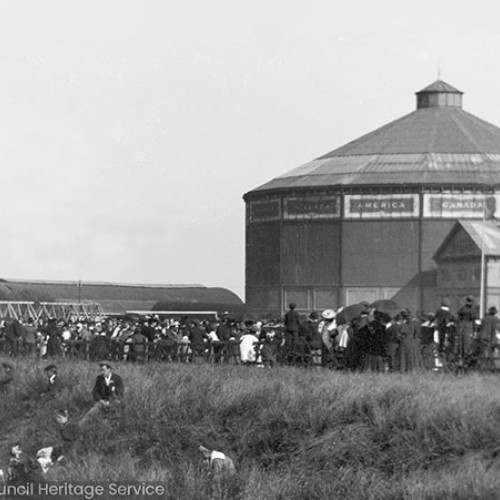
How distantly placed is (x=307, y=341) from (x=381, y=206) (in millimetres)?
56227

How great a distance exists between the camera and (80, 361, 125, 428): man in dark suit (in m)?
36.7

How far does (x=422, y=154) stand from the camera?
10100 centimetres

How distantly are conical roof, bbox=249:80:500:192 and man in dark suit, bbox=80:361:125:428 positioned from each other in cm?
5971

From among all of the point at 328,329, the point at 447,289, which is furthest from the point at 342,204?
the point at 328,329

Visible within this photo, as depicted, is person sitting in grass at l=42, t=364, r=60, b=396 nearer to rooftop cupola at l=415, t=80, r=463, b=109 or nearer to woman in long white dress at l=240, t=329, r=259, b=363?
woman in long white dress at l=240, t=329, r=259, b=363

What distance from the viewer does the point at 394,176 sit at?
97.3 m

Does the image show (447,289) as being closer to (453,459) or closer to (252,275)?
(252,275)

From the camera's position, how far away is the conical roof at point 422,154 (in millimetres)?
97125

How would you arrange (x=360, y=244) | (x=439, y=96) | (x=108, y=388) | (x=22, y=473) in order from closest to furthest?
(x=22, y=473) → (x=108, y=388) → (x=360, y=244) → (x=439, y=96)

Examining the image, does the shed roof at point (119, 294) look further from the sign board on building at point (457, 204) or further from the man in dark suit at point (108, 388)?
the man in dark suit at point (108, 388)

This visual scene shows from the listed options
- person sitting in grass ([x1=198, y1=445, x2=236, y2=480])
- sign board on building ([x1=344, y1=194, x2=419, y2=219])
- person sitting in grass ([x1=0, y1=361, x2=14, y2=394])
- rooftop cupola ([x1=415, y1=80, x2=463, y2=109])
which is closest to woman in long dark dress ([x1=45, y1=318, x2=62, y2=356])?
person sitting in grass ([x1=0, y1=361, x2=14, y2=394])

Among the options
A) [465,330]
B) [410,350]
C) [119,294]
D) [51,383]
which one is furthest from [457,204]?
[410,350]

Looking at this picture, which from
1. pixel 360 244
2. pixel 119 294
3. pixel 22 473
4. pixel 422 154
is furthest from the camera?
pixel 119 294

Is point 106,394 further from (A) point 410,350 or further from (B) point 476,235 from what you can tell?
(B) point 476,235
